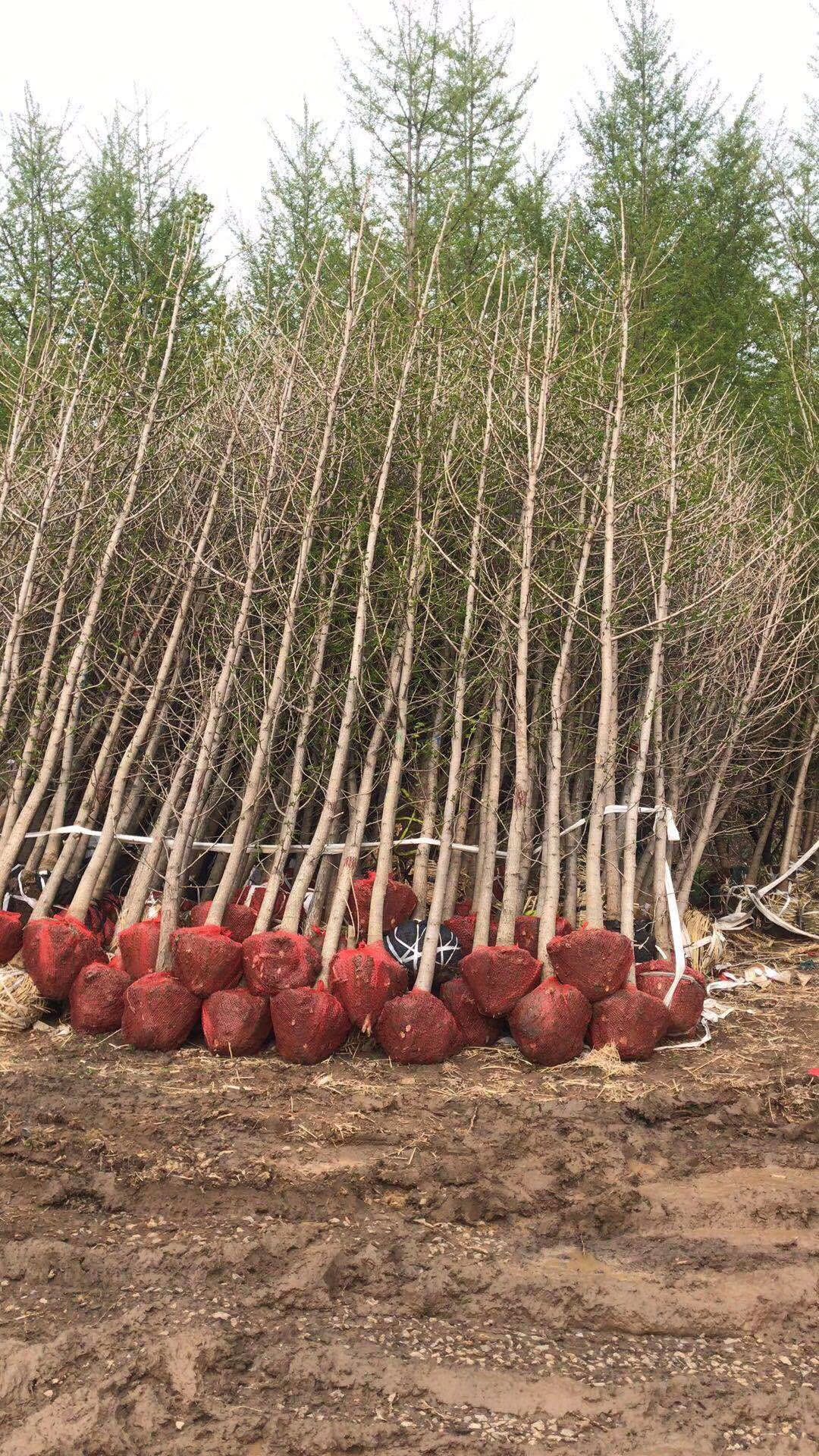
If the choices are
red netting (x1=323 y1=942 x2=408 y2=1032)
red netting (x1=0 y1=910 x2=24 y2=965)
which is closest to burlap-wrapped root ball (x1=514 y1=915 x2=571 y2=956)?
red netting (x1=323 y1=942 x2=408 y2=1032)

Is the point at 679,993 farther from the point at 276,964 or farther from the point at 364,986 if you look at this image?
the point at 276,964

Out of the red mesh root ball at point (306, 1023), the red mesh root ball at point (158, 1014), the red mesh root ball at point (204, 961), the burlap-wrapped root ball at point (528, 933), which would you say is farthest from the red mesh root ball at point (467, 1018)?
the red mesh root ball at point (158, 1014)

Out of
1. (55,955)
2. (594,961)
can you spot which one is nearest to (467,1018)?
(594,961)

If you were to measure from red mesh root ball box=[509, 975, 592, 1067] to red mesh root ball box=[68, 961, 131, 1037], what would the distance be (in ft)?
6.40

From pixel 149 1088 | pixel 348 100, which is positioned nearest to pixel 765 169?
pixel 348 100

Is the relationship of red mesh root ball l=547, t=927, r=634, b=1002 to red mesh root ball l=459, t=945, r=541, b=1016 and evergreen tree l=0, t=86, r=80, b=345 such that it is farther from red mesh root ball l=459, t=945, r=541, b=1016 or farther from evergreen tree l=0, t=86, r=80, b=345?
evergreen tree l=0, t=86, r=80, b=345

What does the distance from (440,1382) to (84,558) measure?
5.30 metres

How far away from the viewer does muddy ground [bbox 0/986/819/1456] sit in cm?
266

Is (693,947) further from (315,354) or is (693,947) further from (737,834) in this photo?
(315,354)

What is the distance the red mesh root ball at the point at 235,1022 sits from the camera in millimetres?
5406

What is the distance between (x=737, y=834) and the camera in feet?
29.9

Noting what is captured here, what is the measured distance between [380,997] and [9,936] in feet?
7.04

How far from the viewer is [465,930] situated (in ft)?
20.1

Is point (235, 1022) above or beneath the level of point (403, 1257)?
above
